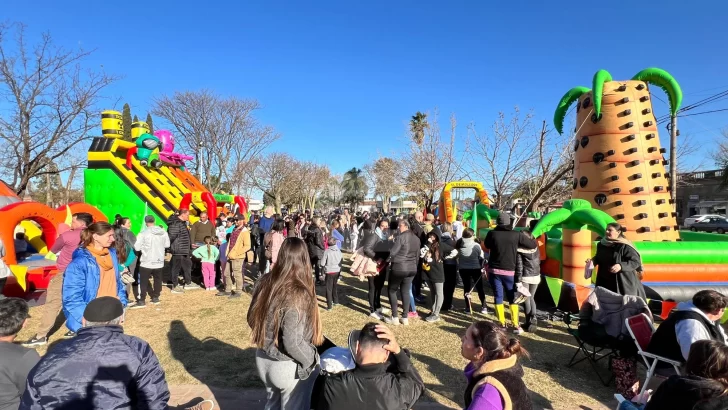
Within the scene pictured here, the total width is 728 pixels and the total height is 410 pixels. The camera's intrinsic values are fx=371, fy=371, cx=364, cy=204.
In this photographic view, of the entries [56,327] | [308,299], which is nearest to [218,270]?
[56,327]

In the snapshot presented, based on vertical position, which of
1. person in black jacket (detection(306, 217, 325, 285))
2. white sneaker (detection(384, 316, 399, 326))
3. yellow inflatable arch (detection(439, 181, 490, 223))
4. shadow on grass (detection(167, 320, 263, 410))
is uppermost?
yellow inflatable arch (detection(439, 181, 490, 223))

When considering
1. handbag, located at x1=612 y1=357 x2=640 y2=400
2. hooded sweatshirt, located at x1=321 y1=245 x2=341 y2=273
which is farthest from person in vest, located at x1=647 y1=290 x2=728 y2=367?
hooded sweatshirt, located at x1=321 y1=245 x2=341 y2=273

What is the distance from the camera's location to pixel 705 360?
1990mm

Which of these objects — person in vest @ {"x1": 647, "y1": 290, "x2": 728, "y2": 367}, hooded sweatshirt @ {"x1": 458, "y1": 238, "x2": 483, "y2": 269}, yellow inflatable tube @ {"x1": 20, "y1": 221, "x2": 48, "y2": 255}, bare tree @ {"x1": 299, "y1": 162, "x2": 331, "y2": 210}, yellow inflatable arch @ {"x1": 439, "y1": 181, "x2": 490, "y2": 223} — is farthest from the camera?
bare tree @ {"x1": 299, "y1": 162, "x2": 331, "y2": 210}

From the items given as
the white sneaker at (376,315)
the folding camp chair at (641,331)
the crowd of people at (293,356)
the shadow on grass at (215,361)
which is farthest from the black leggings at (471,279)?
the shadow on grass at (215,361)

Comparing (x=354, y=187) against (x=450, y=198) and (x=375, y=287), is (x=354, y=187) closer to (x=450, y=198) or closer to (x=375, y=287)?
(x=450, y=198)

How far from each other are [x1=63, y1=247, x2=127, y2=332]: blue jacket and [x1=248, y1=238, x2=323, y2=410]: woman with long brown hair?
7.43 ft

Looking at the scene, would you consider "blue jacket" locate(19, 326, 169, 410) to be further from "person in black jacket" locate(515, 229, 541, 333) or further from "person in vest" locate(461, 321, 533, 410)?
"person in black jacket" locate(515, 229, 541, 333)

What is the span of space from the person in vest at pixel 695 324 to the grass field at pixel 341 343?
0.90m

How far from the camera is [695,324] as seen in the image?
296cm

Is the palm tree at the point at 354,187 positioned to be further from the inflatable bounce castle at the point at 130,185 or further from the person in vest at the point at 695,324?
the person in vest at the point at 695,324

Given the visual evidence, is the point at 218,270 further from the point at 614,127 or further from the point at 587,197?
the point at 614,127

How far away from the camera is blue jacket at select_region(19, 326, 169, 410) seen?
1838mm

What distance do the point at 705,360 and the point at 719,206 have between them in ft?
143
